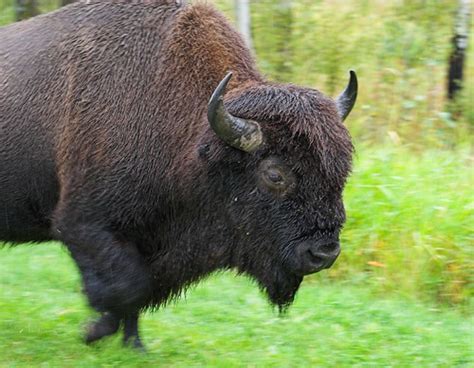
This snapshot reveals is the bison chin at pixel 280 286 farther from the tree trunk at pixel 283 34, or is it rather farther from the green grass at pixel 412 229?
the tree trunk at pixel 283 34

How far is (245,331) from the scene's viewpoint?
6.56 meters

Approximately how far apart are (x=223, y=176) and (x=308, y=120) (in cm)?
63

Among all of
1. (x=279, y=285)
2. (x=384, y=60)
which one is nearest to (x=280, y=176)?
(x=279, y=285)

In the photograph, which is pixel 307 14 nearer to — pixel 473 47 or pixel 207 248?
pixel 473 47

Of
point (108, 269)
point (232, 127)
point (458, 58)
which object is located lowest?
point (458, 58)

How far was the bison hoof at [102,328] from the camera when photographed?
6.00 meters

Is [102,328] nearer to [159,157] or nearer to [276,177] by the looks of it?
[159,157]

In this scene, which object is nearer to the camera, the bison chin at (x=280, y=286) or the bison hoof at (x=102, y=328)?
the bison chin at (x=280, y=286)

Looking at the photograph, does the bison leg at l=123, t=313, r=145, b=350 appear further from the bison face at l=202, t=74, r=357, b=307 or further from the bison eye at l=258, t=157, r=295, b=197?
the bison eye at l=258, t=157, r=295, b=197

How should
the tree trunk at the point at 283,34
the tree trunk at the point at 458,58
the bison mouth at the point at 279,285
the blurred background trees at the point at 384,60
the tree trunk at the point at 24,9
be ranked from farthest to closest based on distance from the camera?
the tree trunk at the point at 24,9 < the tree trunk at the point at 283,34 < the tree trunk at the point at 458,58 < the blurred background trees at the point at 384,60 < the bison mouth at the point at 279,285

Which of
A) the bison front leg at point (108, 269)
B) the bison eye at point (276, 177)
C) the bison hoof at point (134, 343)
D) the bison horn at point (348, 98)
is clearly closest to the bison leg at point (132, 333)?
the bison hoof at point (134, 343)

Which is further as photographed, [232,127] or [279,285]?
[279,285]

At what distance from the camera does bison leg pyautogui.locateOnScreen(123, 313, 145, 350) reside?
6.20 m

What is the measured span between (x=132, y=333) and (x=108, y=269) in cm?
73
